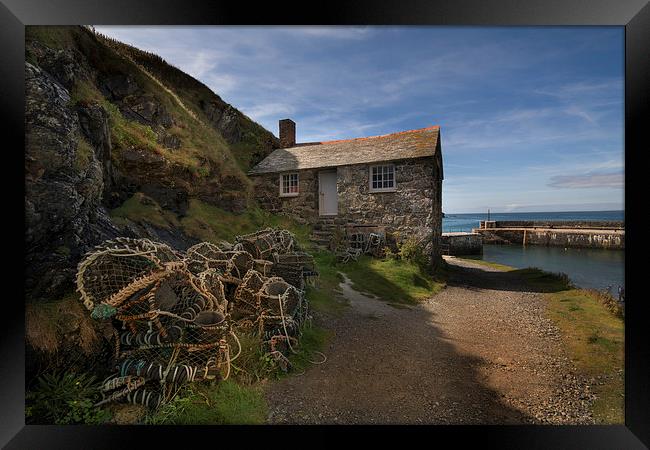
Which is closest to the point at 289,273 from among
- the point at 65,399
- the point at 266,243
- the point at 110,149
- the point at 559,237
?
the point at 266,243

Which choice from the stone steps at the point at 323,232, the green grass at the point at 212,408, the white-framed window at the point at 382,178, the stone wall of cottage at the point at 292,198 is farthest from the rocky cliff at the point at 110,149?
the white-framed window at the point at 382,178

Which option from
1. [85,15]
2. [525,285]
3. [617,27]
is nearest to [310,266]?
[85,15]

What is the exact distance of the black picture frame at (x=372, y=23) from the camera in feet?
8.61

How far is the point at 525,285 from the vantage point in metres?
9.12

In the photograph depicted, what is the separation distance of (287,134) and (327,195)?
9.58 ft

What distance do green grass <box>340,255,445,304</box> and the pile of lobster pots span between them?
3.49m

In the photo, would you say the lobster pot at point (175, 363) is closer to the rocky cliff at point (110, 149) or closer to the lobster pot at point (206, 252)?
the rocky cliff at point (110, 149)

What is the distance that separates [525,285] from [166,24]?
11.0m

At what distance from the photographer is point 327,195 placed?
352 inches

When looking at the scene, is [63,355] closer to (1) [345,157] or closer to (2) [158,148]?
(2) [158,148]

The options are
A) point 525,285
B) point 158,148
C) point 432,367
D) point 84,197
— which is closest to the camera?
point 84,197

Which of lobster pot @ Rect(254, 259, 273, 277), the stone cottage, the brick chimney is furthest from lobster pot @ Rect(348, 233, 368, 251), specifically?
lobster pot @ Rect(254, 259, 273, 277)

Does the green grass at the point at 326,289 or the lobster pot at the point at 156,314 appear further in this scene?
the green grass at the point at 326,289

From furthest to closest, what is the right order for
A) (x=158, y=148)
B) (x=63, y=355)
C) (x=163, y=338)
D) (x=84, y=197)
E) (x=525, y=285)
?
(x=525, y=285)
(x=158, y=148)
(x=84, y=197)
(x=163, y=338)
(x=63, y=355)
